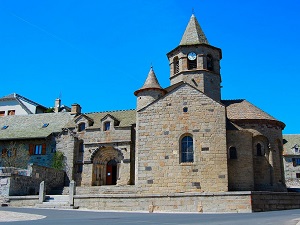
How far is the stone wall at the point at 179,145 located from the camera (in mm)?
24688

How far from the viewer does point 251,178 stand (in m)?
26.6

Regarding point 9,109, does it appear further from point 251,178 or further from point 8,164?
point 251,178

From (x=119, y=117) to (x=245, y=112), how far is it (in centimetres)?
1237

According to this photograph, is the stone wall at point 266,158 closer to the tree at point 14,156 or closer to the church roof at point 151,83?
the church roof at point 151,83

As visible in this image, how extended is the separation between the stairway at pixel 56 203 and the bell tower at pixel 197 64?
15.4 m

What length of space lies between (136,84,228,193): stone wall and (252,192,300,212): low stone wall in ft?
11.3

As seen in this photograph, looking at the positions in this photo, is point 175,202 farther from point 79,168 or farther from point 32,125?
point 32,125

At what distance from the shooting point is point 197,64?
32938 millimetres

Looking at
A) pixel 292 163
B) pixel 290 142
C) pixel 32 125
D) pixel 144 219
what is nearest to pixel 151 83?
pixel 32 125

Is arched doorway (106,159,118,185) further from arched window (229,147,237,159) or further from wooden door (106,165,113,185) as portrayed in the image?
arched window (229,147,237,159)

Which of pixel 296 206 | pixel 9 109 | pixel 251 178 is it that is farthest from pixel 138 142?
pixel 9 109

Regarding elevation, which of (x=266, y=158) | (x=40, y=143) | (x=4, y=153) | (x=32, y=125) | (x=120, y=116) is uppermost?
(x=120, y=116)

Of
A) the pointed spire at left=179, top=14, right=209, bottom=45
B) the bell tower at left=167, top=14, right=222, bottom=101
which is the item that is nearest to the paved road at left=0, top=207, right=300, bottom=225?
the bell tower at left=167, top=14, right=222, bottom=101

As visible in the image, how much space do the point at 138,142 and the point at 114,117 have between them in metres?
8.18
